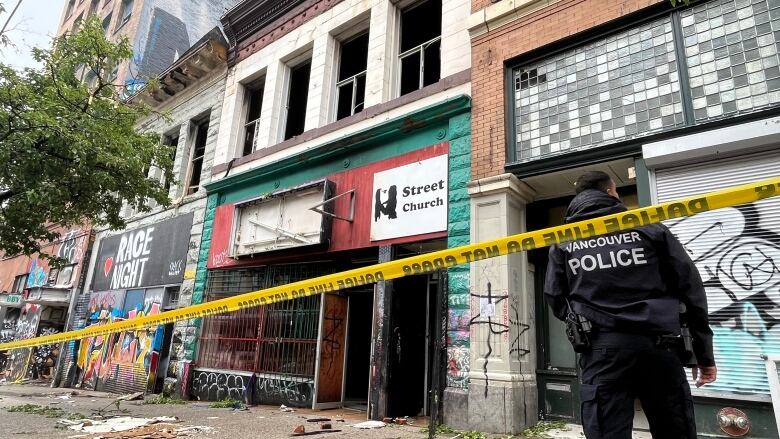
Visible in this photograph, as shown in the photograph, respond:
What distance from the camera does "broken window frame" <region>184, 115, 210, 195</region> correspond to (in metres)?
13.3

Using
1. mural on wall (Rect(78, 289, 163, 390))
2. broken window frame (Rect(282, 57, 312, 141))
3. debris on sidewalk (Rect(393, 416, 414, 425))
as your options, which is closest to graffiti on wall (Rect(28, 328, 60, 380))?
mural on wall (Rect(78, 289, 163, 390))

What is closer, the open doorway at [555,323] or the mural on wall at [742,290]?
the mural on wall at [742,290]

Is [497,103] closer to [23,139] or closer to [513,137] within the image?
[513,137]

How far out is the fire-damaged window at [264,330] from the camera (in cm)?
865

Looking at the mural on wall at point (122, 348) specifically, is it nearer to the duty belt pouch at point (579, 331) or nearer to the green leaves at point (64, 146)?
the green leaves at point (64, 146)

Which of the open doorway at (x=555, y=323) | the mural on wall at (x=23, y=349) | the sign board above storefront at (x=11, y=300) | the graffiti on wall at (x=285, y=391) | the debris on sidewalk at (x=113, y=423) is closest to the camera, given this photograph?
the debris on sidewalk at (x=113, y=423)

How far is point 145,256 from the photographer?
13.1m

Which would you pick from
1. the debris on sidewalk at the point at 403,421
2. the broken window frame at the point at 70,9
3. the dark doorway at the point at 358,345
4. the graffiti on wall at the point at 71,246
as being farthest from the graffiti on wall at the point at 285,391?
the broken window frame at the point at 70,9

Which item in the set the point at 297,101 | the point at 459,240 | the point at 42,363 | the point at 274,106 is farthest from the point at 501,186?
the point at 42,363

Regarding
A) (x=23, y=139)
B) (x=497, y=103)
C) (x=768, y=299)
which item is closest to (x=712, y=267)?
(x=768, y=299)

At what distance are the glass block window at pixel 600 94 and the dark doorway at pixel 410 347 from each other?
2.94 meters

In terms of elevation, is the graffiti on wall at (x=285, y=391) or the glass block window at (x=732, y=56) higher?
the glass block window at (x=732, y=56)

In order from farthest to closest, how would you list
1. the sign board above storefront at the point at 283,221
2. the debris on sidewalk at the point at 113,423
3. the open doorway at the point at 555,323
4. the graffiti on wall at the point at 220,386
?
the graffiti on wall at the point at 220,386, the sign board above storefront at the point at 283,221, the open doorway at the point at 555,323, the debris on sidewalk at the point at 113,423

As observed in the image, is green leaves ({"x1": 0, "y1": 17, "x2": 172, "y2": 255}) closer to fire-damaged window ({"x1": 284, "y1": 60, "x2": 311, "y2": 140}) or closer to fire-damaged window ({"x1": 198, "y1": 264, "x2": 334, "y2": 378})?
fire-damaged window ({"x1": 198, "y1": 264, "x2": 334, "y2": 378})
